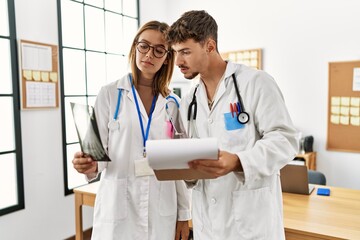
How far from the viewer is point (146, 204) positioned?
4.81 feet

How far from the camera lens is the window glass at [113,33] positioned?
4.07 meters

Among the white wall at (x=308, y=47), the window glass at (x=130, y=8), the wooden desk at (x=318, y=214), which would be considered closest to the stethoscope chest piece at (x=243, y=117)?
the wooden desk at (x=318, y=214)

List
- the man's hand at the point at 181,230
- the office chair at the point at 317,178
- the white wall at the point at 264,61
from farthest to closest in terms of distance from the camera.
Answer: the white wall at the point at 264,61 → the office chair at the point at 317,178 → the man's hand at the point at 181,230

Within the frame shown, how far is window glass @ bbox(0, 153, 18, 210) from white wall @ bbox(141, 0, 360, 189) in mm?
3228

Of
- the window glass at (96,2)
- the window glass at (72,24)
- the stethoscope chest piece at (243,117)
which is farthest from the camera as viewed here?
the window glass at (96,2)

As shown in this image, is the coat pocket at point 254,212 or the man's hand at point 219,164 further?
the coat pocket at point 254,212

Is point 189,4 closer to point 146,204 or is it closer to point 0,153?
point 0,153

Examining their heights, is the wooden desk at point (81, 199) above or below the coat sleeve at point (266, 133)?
below

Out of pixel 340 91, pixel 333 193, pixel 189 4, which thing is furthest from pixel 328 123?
pixel 189 4

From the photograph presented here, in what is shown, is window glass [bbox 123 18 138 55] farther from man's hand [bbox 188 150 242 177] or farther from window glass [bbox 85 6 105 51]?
man's hand [bbox 188 150 242 177]

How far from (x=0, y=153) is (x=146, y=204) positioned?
1.92 m

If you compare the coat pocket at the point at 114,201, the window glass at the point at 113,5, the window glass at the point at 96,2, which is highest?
the window glass at the point at 113,5

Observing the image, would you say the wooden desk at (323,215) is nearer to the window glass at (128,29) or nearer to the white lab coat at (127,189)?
the white lab coat at (127,189)

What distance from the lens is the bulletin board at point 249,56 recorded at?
4.39m
